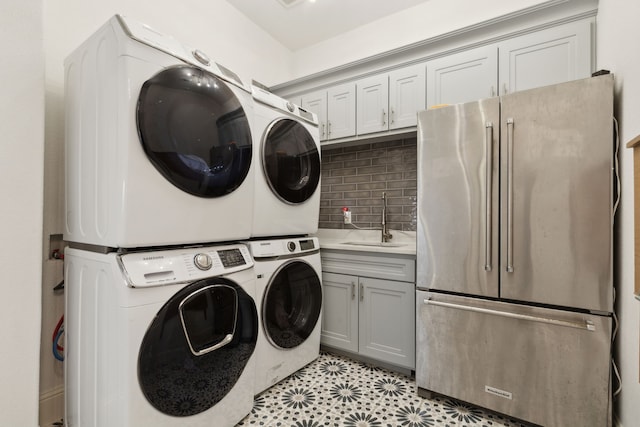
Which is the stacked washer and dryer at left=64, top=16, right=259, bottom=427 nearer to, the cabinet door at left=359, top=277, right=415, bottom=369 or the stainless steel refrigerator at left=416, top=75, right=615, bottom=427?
the cabinet door at left=359, top=277, right=415, bottom=369

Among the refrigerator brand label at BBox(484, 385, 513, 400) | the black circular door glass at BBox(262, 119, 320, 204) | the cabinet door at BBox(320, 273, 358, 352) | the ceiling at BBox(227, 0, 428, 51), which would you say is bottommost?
the refrigerator brand label at BBox(484, 385, 513, 400)

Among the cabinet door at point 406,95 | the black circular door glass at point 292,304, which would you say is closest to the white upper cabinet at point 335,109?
the cabinet door at point 406,95

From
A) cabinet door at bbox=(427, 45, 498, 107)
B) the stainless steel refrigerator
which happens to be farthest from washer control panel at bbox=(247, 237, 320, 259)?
cabinet door at bbox=(427, 45, 498, 107)

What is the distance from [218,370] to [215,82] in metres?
1.39

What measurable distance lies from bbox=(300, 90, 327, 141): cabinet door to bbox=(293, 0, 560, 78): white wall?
0.63 metres

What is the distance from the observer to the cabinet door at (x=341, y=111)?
8.43 feet

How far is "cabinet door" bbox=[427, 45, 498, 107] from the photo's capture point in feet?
6.67

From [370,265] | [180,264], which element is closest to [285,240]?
[370,265]

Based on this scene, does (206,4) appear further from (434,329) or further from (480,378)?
(480,378)

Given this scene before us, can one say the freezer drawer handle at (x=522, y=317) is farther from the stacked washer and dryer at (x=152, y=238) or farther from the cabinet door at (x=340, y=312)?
the stacked washer and dryer at (x=152, y=238)

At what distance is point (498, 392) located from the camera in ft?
5.21

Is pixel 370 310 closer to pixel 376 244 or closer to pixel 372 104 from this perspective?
pixel 376 244

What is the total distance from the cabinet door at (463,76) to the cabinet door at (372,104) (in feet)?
1.14

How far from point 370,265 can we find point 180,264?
52.4 inches
